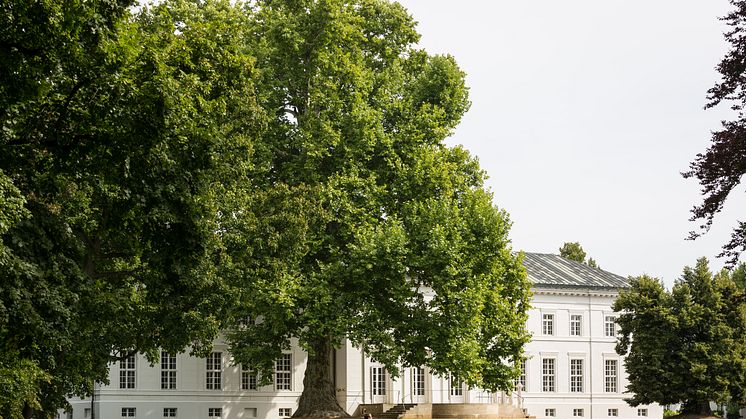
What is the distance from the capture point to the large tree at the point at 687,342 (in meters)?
60.2

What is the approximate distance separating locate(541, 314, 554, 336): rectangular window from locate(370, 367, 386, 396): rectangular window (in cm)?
1349

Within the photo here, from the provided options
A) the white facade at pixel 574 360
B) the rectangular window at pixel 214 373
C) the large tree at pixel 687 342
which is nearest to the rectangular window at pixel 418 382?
the white facade at pixel 574 360

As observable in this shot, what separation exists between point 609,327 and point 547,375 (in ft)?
18.9

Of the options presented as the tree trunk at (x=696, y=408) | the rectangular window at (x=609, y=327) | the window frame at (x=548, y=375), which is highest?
the rectangular window at (x=609, y=327)

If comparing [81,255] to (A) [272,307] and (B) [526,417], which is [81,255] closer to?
(A) [272,307]

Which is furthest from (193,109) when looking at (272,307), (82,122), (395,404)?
(395,404)

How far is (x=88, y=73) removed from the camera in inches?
835

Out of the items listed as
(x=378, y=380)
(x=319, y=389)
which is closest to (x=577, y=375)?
(x=378, y=380)

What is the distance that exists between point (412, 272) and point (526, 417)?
15.9 m

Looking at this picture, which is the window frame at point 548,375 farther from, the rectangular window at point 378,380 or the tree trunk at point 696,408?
the rectangular window at point 378,380

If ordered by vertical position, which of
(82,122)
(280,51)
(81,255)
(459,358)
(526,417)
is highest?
(280,51)

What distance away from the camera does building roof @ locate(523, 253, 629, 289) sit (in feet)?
232

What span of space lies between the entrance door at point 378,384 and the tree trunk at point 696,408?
661 inches

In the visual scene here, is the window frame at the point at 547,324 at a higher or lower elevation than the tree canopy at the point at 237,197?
lower
